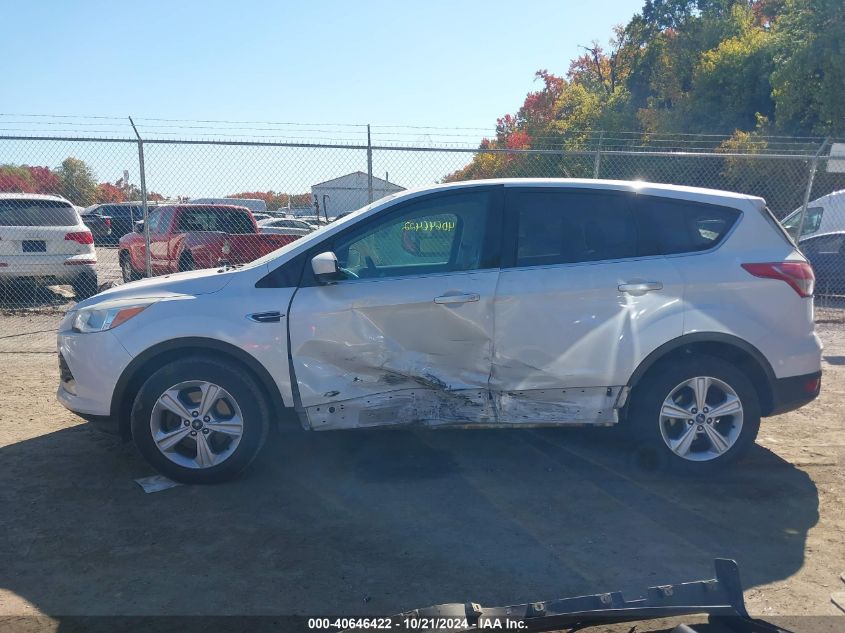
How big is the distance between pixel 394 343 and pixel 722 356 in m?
2.13

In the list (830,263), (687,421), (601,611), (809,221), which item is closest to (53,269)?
(687,421)

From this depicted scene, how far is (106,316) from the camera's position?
4.75 meters

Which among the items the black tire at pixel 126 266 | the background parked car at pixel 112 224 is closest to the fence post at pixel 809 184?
the black tire at pixel 126 266

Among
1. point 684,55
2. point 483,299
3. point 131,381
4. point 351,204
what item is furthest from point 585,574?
point 684,55

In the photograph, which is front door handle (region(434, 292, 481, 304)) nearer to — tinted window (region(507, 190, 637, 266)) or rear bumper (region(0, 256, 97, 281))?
tinted window (region(507, 190, 637, 266))

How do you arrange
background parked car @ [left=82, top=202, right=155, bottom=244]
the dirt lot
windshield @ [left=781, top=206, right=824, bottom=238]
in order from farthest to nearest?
background parked car @ [left=82, top=202, right=155, bottom=244]
windshield @ [left=781, top=206, right=824, bottom=238]
the dirt lot

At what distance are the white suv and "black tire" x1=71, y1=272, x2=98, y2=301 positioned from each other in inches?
297

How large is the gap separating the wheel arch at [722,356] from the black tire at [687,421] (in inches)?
2.5

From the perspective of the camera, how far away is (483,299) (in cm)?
474

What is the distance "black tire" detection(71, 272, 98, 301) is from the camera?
1182cm

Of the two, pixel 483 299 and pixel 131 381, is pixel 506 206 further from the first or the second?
pixel 131 381

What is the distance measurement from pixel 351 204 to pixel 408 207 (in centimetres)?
572

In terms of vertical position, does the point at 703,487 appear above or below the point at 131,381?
below

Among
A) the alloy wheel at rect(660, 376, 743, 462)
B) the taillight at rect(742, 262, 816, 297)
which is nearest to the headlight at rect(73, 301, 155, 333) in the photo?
the alloy wheel at rect(660, 376, 743, 462)
